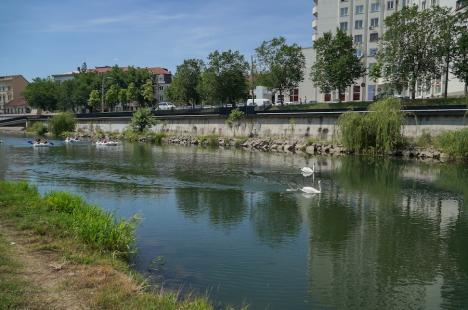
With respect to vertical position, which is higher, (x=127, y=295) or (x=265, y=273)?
(x=127, y=295)

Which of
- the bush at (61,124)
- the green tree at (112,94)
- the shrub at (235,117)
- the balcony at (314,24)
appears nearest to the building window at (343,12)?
the balcony at (314,24)

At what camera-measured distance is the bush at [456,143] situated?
1759 inches

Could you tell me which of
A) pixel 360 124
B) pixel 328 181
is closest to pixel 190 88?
pixel 360 124

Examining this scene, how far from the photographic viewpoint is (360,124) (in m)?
51.1

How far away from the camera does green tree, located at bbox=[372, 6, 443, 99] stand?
55312mm

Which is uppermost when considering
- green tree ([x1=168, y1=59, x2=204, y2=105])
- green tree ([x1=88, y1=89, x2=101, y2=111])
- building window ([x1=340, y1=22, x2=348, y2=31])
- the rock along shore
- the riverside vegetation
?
building window ([x1=340, y1=22, x2=348, y2=31])

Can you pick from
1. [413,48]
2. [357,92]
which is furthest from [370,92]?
[413,48]

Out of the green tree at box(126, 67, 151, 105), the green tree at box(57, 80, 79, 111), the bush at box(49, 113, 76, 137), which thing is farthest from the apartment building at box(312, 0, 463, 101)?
the green tree at box(57, 80, 79, 111)

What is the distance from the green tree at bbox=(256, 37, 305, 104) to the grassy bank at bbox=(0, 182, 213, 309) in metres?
60.5

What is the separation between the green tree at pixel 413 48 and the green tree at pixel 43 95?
97.4 m

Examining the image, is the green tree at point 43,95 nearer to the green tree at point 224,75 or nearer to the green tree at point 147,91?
the green tree at point 147,91

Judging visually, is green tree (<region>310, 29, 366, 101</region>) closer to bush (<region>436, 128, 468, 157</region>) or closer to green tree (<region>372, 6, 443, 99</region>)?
green tree (<region>372, 6, 443, 99</region>)

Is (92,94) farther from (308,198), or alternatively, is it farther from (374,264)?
(374,264)

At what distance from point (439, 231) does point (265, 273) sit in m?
9.67
